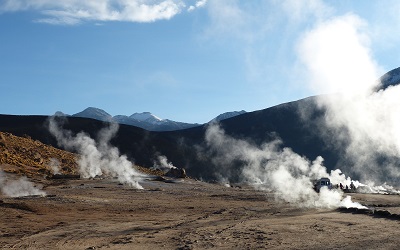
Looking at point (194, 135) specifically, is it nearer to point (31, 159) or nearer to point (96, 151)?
point (96, 151)

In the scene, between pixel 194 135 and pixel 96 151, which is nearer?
pixel 96 151

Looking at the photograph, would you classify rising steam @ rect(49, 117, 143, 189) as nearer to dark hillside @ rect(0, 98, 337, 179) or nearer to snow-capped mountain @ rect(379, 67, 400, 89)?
dark hillside @ rect(0, 98, 337, 179)

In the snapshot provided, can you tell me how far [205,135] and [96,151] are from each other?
185 ft

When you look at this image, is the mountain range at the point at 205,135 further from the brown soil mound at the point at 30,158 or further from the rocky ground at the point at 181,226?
the rocky ground at the point at 181,226

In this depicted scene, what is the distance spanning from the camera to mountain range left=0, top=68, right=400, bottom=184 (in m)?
103

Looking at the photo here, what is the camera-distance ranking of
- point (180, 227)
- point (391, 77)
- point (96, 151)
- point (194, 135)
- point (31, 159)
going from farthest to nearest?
point (391, 77)
point (194, 135)
point (96, 151)
point (31, 159)
point (180, 227)

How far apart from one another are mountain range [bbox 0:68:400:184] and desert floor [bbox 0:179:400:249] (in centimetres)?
7074

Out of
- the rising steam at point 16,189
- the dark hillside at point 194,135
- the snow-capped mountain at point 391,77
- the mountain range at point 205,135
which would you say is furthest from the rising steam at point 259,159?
the rising steam at point 16,189

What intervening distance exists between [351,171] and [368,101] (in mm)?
17086

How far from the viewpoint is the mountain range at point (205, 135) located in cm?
10319

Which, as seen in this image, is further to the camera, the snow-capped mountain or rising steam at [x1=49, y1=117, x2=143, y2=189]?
the snow-capped mountain

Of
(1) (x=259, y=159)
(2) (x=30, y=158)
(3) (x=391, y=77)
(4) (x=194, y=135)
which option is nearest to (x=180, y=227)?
A: (2) (x=30, y=158)

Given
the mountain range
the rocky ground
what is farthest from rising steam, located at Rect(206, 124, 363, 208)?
the rocky ground

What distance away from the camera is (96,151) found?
274 ft
